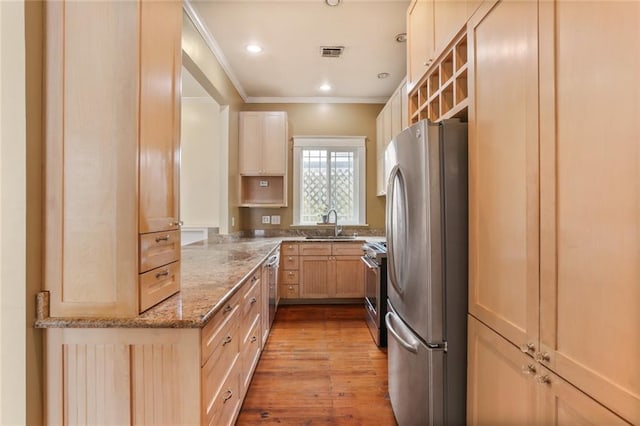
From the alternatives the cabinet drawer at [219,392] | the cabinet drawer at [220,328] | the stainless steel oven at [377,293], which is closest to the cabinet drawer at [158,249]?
the cabinet drawer at [220,328]

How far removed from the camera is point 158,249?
4.22 ft

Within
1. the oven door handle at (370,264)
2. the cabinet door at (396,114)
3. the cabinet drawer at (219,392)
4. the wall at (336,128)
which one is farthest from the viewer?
the wall at (336,128)

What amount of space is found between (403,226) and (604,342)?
0.90 m

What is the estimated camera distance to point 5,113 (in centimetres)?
108

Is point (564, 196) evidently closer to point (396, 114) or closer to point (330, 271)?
point (396, 114)

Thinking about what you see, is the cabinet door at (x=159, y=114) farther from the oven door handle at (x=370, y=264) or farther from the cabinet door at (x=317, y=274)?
the cabinet door at (x=317, y=274)

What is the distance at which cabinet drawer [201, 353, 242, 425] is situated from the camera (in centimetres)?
120

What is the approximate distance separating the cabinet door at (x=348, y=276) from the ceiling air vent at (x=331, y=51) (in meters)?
2.38

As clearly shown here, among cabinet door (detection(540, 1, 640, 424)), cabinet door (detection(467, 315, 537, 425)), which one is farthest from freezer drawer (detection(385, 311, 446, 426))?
cabinet door (detection(540, 1, 640, 424))

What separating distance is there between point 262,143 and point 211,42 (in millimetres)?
1486

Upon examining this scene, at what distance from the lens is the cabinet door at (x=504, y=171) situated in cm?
98

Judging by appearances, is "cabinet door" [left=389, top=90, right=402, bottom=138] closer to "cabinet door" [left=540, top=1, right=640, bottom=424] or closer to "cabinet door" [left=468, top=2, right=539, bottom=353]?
"cabinet door" [left=468, top=2, right=539, bottom=353]

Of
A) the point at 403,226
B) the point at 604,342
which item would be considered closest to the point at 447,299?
the point at 403,226

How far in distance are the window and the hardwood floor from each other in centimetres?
173
